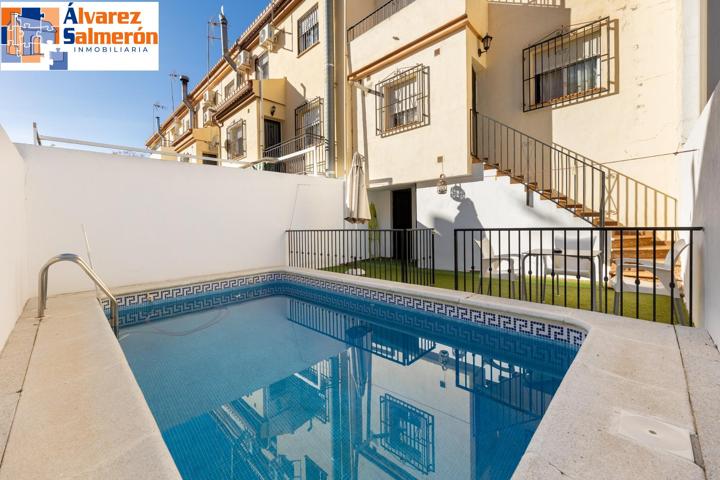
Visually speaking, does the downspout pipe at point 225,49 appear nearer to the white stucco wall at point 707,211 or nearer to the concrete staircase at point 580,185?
the concrete staircase at point 580,185

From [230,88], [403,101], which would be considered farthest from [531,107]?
[230,88]

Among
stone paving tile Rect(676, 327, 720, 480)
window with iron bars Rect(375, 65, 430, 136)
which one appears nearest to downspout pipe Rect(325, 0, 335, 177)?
window with iron bars Rect(375, 65, 430, 136)

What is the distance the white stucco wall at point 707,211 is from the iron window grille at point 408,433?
2.41 metres

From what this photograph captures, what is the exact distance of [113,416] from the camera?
1.92m

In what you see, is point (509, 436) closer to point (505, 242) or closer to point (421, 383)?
point (421, 383)

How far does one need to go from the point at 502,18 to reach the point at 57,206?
400 inches

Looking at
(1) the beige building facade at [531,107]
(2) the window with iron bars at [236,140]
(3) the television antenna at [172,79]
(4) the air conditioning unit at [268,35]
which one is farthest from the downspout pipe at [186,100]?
(1) the beige building facade at [531,107]

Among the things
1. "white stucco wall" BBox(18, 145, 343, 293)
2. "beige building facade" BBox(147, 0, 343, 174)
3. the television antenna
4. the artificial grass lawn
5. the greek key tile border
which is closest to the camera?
the greek key tile border

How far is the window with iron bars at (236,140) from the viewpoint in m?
14.3

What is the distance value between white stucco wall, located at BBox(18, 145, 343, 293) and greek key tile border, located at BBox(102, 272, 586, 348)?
2.74 feet

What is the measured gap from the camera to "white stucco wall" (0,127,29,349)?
10.2 feet

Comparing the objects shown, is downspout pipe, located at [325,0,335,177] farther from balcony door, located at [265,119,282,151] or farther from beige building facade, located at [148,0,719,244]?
balcony door, located at [265,119,282,151]

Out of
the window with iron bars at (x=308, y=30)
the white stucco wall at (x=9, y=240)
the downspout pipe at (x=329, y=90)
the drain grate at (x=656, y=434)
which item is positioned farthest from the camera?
the window with iron bars at (x=308, y=30)

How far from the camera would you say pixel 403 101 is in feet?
29.2
